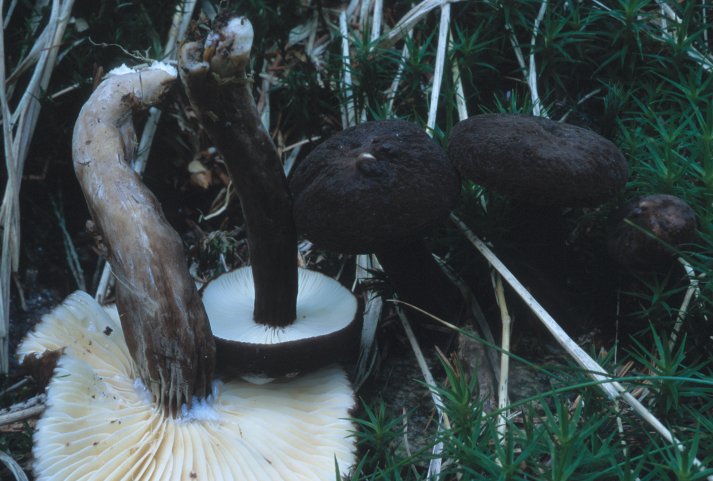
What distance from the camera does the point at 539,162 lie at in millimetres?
1706

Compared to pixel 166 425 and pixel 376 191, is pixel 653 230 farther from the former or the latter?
pixel 166 425

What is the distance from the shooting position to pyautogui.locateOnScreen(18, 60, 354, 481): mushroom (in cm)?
170

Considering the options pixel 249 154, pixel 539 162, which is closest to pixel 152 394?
pixel 249 154

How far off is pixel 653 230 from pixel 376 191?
29.8 inches

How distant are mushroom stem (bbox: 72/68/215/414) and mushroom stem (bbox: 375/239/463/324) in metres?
0.56

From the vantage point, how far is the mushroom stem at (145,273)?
1777mm

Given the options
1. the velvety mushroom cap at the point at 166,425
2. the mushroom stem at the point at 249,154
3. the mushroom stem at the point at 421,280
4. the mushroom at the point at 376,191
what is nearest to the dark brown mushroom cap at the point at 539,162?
the mushroom at the point at 376,191

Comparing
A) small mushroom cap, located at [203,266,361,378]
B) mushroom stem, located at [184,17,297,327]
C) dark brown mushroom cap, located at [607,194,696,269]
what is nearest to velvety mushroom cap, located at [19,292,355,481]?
small mushroom cap, located at [203,266,361,378]

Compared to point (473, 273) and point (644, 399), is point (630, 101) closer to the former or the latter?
point (473, 273)

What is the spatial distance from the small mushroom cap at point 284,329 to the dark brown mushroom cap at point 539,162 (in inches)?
22.7

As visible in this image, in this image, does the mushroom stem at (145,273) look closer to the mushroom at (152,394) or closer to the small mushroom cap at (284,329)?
the mushroom at (152,394)

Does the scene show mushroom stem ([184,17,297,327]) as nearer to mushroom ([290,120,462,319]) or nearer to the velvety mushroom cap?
mushroom ([290,120,462,319])

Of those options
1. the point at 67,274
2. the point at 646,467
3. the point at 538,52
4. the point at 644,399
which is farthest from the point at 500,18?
the point at 67,274

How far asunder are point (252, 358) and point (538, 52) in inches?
62.1
